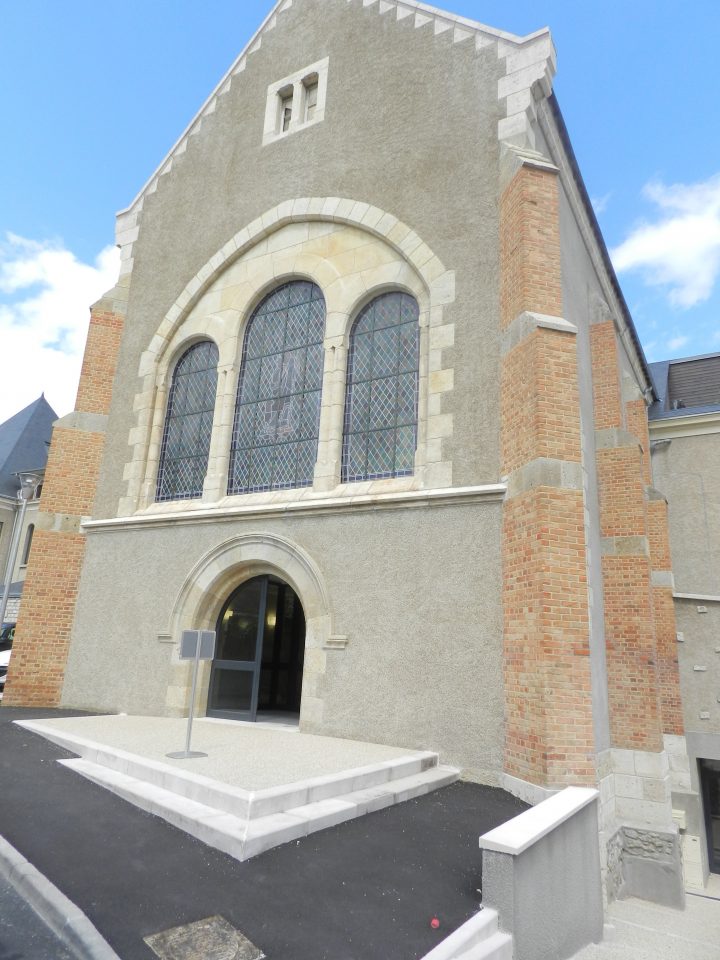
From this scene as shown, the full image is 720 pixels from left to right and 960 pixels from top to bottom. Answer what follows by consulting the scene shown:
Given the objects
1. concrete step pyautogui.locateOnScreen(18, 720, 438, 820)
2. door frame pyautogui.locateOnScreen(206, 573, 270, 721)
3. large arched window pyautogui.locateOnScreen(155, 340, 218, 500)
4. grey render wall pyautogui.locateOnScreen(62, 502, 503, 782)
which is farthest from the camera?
large arched window pyautogui.locateOnScreen(155, 340, 218, 500)

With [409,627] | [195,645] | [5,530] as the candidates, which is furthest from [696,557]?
[5,530]

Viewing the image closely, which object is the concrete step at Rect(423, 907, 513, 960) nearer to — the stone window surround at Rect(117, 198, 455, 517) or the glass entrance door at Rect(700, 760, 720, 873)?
the stone window surround at Rect(117, 198, 455, 517)

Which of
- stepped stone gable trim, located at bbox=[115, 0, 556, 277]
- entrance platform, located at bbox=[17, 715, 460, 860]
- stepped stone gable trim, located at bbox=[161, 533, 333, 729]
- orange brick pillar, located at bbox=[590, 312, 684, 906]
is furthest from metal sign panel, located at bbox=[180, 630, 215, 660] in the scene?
stepped stone gable trim, located at bbox=[115, 0, 556, 277]

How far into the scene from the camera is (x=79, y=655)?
10.4m

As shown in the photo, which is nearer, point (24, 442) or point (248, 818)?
Result: point (248, 818)

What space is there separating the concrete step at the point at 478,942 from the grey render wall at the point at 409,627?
3.08m

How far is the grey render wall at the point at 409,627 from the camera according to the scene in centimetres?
700

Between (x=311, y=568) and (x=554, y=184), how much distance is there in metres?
5.87

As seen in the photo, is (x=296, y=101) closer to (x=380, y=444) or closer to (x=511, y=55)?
(x=511, y=55)

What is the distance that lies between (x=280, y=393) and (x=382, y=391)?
193 cm

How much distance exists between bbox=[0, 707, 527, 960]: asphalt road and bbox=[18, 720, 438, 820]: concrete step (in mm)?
347

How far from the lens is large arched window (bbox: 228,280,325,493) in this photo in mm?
9688

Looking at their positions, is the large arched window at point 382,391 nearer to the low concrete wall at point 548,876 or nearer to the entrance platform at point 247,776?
the entrance platform at point 247,776

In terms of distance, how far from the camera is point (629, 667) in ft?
26.9
